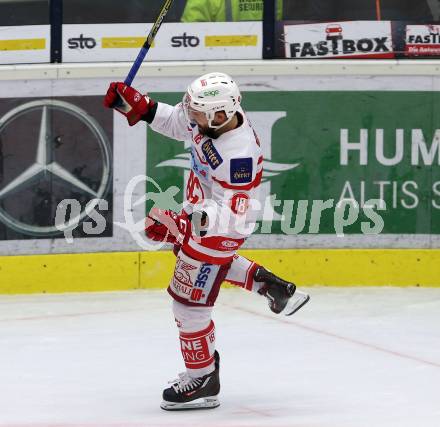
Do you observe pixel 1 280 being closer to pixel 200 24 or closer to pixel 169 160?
pixel 169 160

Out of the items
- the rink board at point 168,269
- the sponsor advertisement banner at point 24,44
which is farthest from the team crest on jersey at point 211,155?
the sponsor advertisement banner at point 24,44

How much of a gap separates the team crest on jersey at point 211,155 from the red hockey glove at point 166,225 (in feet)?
0.82

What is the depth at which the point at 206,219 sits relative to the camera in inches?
210

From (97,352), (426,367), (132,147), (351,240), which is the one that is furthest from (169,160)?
(426,367)

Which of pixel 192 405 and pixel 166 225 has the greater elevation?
pixel 166 225

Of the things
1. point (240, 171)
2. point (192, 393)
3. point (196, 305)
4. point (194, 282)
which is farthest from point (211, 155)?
point (192, 393)

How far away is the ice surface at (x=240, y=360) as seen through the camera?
18.3 ft

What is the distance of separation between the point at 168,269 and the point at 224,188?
3264 millimetres

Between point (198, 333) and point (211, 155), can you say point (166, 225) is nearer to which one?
point (211, 155)

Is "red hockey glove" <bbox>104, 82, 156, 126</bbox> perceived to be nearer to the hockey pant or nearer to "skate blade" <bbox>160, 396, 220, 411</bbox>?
the hockey pant

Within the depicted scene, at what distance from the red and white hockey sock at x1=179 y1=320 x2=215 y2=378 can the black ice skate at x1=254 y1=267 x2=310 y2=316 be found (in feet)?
0.98

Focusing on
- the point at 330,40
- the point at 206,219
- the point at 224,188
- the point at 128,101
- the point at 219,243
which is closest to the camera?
the point at 206,219

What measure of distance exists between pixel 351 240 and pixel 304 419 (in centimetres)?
348

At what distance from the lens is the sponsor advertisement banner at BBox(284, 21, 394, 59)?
28.8 feet
